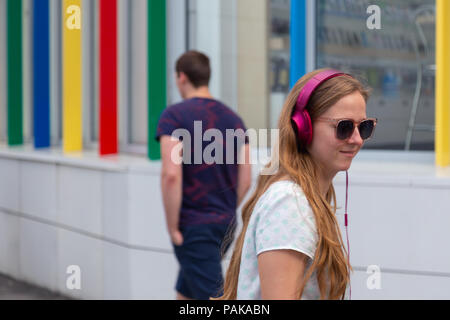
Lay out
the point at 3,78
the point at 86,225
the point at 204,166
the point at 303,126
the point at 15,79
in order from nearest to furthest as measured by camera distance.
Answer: the point at 303,126 < the point at 204,166 < the point at 86,225 < the point at 15,79 < the point at 3,78

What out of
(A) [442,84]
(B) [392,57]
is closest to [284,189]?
(A) [442,84]

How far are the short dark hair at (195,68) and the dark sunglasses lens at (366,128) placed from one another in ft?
9.63

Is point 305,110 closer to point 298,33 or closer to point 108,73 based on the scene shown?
point 298,33

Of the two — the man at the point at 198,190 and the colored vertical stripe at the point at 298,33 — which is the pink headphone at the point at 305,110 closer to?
A: the man at the point at 198,190

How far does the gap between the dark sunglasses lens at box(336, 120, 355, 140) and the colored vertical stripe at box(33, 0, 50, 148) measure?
23.3 feet

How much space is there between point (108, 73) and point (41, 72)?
4.30 feet

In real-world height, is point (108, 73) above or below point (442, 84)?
above

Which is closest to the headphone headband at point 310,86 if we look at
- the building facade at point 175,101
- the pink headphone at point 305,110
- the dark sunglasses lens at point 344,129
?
the pink headphone at point 305,110

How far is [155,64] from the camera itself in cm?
744

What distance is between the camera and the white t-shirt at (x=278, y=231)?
2.01 metres

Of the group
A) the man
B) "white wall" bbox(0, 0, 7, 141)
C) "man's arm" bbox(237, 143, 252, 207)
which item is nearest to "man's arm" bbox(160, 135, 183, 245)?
the man

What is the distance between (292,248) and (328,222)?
0.15m

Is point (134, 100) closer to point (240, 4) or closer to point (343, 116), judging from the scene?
point (240, 4)

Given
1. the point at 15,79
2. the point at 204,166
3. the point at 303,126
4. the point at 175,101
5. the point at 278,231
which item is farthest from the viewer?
the point at 15,79
